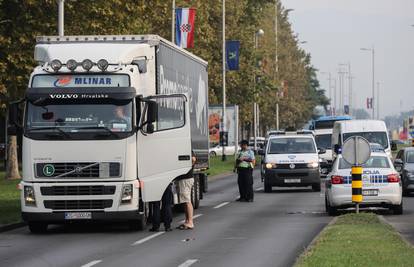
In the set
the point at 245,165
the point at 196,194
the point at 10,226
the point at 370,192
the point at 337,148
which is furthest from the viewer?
the point at 337,148

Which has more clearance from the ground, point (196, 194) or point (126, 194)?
point (126, 194)

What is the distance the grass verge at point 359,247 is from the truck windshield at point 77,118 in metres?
4.51

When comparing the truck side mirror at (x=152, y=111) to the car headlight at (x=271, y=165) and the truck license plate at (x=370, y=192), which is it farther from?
the car headlight at (x=271, y=165)

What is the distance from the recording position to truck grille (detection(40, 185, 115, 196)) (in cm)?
2305

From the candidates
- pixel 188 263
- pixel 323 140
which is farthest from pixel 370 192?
pixel 323 140

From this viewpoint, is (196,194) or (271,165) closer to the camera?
(196,194)

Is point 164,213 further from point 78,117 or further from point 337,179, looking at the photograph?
point 337,179

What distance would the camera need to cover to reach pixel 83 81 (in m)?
23.3

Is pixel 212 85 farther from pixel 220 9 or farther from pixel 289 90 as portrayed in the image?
pixel 289 90

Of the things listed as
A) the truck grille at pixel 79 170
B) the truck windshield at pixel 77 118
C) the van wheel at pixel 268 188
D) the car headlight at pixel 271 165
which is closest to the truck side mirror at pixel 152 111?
the truck windshield at pixel 77 118

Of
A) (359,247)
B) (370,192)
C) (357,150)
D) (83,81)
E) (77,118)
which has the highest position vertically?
(83,81)

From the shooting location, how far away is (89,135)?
74.9 feet

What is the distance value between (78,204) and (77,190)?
277 mm

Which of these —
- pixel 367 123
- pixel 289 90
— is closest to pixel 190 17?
pixel 367 123
